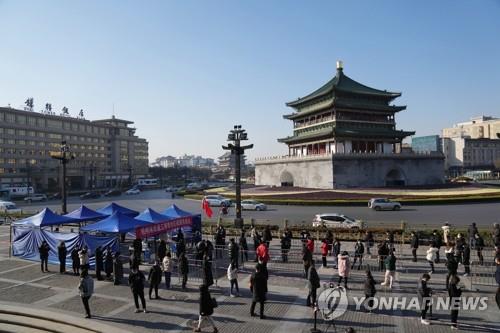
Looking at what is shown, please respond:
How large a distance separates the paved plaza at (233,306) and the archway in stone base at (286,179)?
149ft

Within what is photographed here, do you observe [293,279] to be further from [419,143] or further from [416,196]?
[419,143]

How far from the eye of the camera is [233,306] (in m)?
12.9

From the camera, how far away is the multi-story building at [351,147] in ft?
181

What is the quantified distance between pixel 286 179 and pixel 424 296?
53.3 meters

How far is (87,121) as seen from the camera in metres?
107

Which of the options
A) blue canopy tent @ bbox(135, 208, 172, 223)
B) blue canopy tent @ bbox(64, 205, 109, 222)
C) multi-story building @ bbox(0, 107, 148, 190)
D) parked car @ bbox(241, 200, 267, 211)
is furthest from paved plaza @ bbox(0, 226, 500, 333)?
multi-story building @ bbox(0, 107, 148, 190)

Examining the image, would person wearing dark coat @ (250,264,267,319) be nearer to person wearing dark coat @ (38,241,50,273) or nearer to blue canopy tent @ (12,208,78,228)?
person wearing dark coat @ (38,241,50,273)

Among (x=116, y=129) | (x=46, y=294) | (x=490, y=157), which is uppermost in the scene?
(x=116, y=129)

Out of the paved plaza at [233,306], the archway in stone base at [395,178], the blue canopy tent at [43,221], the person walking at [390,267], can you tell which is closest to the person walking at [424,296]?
the paved plaza at [233,306]

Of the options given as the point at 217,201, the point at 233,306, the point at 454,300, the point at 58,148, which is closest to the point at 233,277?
the point at 233,306

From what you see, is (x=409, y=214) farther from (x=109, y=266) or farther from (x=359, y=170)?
(x=109, y=266)

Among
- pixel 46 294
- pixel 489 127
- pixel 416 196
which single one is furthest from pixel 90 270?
pixel 489 127

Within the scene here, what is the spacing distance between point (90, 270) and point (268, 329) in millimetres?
10676

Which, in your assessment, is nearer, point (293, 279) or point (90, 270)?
point (293, 279)
